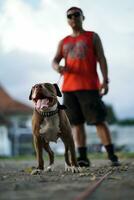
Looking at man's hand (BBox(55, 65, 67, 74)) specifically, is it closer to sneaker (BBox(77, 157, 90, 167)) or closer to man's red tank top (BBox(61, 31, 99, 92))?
man's red tank top (BBox(61, 31, 99, 92))

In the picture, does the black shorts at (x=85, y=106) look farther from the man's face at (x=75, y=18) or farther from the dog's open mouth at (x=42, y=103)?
the dog's open mouth at (x=42, y=103)

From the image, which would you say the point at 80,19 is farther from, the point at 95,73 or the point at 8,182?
the point at 8,182

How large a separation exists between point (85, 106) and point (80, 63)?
58cm

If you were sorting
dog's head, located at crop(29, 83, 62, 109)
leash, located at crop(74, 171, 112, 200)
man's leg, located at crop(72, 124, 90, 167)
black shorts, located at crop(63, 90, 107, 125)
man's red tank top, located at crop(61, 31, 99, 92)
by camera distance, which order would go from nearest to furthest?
leash, located at crop(74, 171, 112, 200)
dog's head, located at crop(29, 83, 62, 109)
man's red tank top, located at crop(61, 31, 99, 92)
black shorts, located at crop(63, 90, 107, 125)
man's leg, located at crop(72, 124, 90, 167)

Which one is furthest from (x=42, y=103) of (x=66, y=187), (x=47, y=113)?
(x=66, y=187)

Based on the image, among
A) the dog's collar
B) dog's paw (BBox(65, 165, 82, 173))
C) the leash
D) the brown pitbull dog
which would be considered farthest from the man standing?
the leash

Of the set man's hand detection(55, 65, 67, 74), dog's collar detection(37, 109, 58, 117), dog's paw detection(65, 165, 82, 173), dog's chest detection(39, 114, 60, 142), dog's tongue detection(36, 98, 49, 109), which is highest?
man's hand detection(55, 65, 67, 74)

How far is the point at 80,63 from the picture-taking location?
31.4 ft

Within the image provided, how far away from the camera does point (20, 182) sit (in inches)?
250

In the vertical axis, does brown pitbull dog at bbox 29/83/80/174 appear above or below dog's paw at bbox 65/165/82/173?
above

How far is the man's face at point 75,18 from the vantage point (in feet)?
31.4

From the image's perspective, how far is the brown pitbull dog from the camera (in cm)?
750

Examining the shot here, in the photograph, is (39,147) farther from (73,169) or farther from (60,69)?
(60,69)

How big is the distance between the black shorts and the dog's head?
1.99 metres
